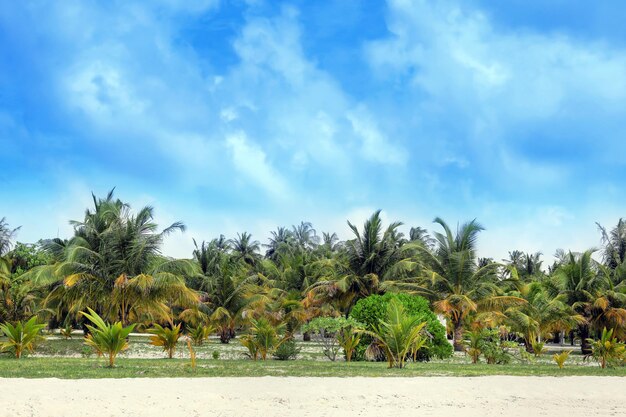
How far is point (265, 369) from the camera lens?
46.9 feet

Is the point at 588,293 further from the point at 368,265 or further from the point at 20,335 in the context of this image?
the point at 20,335

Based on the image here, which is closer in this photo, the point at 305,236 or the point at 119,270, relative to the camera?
the point at 119,270

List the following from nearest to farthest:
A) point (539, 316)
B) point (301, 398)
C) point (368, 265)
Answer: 1. point (301, 398)
2. point (368, 265)
3. point (539, 316)

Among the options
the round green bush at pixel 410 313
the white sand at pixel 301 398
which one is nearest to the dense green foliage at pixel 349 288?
the round green bush at pixel 410 313

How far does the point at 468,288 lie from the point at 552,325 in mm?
7165

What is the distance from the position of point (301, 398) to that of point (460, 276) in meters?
20.0

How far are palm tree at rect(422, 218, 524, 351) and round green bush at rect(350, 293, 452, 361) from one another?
590 centimetres

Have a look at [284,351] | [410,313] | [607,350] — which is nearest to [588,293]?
[410,313]

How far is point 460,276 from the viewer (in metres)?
28.1

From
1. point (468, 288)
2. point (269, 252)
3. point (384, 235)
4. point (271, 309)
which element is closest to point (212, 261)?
point (271, 309)

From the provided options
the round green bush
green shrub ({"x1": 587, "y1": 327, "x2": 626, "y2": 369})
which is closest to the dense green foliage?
the round green bush

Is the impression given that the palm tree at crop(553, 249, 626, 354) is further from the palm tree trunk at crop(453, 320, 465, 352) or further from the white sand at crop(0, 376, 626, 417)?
the white sand at crop(0, 376, 626, 417)

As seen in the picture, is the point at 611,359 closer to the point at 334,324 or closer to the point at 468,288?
the point at 334,324

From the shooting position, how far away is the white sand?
8.39 m
